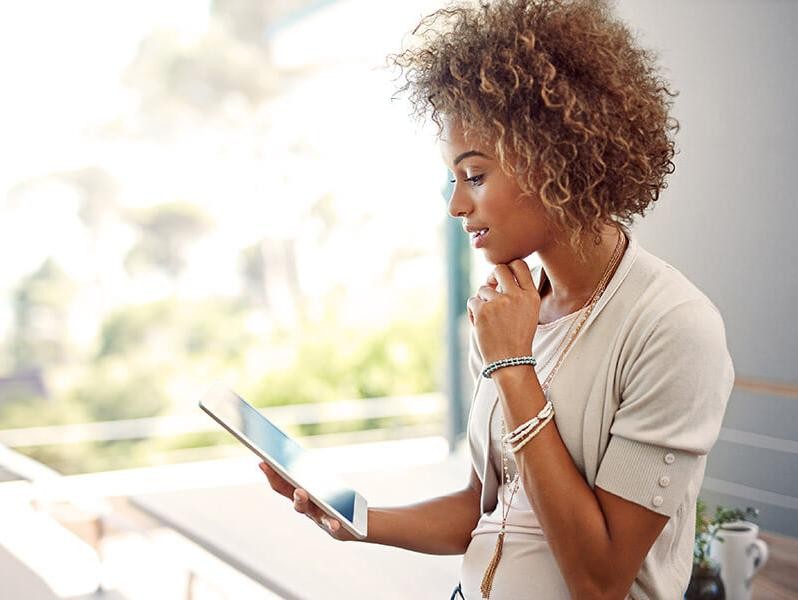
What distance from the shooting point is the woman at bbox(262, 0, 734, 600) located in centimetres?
123

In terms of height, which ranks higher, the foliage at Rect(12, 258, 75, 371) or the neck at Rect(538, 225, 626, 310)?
the neck at Rect(538, 225, 626, 310)

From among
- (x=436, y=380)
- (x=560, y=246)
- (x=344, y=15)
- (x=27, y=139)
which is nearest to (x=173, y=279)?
(x=27, y=139)

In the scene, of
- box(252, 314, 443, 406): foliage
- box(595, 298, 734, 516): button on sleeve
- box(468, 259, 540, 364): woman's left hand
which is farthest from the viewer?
box(252, 314, 443, 406): foliage

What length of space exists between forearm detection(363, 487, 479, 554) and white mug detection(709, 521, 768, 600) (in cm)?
84

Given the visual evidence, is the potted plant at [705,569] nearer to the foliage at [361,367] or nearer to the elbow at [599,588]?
the elbow at [599,588]

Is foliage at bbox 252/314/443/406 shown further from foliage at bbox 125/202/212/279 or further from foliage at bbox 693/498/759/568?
foliage at bbox 693/498/759/568

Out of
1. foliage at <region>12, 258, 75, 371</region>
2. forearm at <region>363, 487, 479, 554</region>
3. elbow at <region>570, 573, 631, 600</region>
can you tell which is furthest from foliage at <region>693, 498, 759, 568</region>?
foliage at <region>12, 258, 75, 371</region>

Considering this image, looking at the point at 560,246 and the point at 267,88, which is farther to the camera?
the point at 267,88

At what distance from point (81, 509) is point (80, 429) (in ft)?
23.3

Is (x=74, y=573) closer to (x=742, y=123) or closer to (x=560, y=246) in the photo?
(x=560, y=246)

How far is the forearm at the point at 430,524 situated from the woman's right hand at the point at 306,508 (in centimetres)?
11

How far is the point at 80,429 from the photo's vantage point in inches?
367

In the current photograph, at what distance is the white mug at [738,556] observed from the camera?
213cm

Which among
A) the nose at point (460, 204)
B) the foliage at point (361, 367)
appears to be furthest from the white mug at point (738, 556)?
the foliage at point (361, 367)
